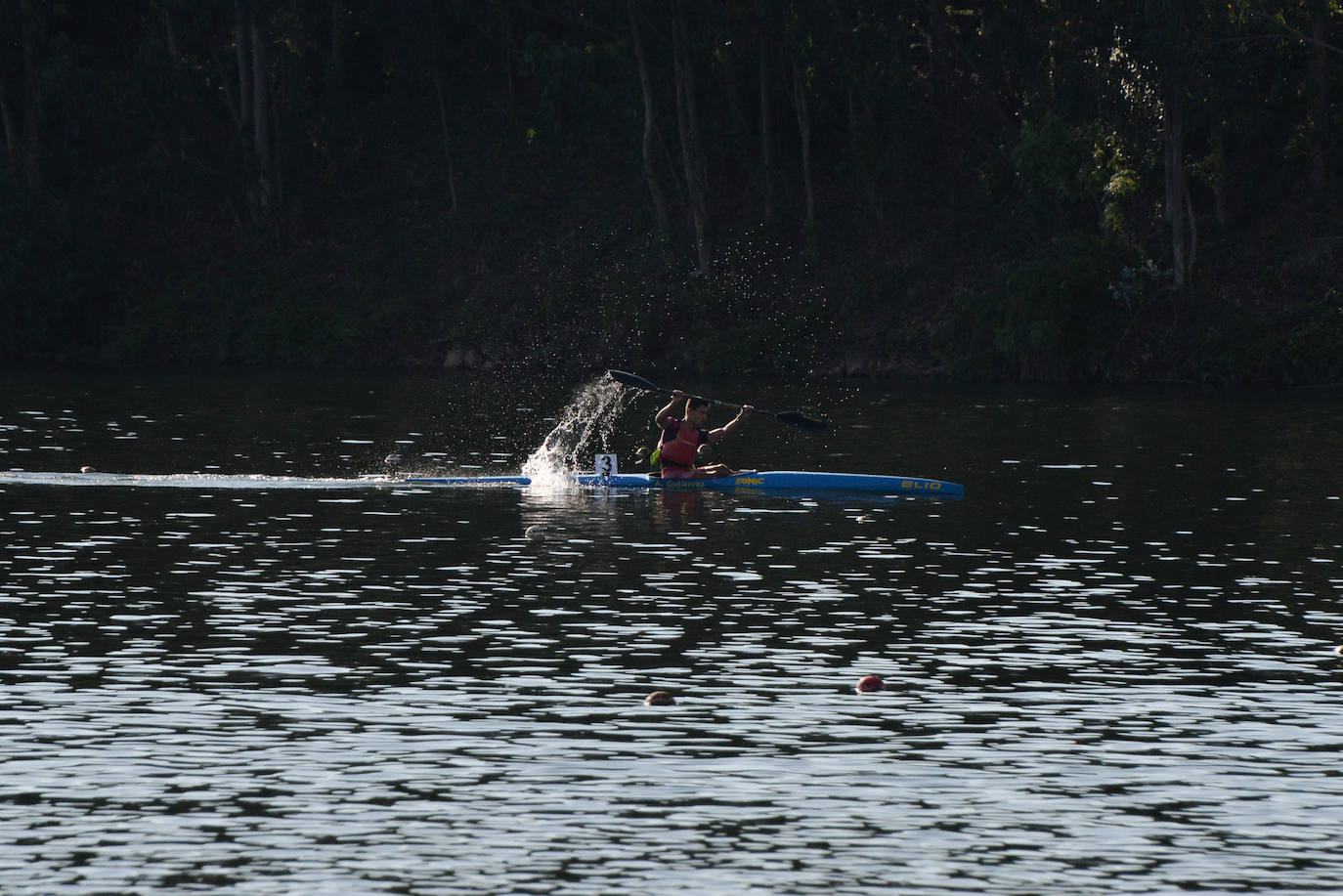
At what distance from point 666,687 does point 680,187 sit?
55.0 m

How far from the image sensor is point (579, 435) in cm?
4731

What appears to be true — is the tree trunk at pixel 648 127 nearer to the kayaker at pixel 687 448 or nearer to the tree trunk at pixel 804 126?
the tree trunk at pixel 804 126

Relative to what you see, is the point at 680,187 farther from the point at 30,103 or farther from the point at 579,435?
the point at 579,435

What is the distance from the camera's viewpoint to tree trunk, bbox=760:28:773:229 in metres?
68.7

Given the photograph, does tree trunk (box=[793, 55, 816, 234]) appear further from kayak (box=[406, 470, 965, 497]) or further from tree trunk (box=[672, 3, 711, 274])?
kayak (box=[406, 470, 965, 497])

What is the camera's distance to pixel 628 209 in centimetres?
7681

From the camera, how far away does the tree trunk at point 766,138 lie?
68.7 m

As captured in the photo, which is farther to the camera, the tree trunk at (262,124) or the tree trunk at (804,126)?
the tree trunk at (262,124)

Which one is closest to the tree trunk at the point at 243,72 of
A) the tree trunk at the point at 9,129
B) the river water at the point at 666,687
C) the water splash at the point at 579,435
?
the tree trunk at the point at 9,129

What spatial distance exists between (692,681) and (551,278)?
58.8 m

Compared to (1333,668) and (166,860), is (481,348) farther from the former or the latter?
(166,860)

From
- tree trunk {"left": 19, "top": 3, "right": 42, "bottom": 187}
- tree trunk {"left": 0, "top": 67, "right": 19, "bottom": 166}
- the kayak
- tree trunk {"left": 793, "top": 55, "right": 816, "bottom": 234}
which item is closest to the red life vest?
the kayak

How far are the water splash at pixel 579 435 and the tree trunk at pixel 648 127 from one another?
7.95m

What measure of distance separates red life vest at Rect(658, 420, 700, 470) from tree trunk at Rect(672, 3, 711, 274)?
36196mm
